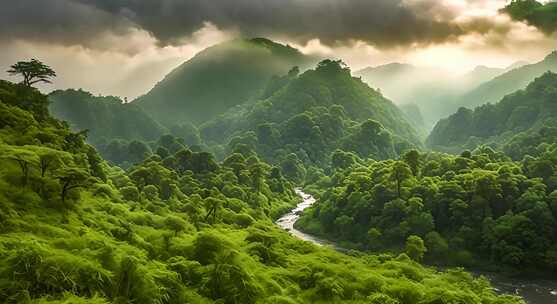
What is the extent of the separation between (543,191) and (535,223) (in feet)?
28.6

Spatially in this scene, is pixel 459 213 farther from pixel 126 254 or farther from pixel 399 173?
pixel 126 254

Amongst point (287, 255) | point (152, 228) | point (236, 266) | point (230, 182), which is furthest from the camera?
point (230, 182)

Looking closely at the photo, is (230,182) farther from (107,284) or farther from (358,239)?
(107,284)

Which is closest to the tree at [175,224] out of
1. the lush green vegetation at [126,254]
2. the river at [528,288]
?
the lush green vegetation at [126,254]

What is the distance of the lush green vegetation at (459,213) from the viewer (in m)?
90.6

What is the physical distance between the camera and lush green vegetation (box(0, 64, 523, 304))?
34.0m

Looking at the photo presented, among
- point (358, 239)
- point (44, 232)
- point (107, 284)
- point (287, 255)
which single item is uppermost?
point (44, 232)

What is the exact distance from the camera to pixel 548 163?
10562 cm

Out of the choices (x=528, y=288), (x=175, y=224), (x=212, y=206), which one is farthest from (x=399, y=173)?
(x=175, y=224)

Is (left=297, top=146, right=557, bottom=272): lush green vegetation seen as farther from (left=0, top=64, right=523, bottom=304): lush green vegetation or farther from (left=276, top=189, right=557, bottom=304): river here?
(left=0, top=64, right=523, bottom=304): lush green vegetation

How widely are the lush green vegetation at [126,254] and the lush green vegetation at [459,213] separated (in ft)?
96.9

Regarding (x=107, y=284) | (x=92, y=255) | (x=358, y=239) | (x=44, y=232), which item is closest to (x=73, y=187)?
(x=44, y=232)

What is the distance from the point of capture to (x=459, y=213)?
99.9m

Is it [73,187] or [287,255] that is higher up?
[73,187]
